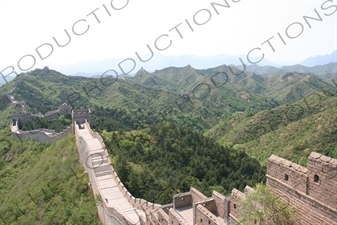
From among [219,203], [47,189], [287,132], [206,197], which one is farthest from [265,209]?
[287,132]

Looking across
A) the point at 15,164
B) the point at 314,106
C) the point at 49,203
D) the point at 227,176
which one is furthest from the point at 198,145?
the point at 314,106

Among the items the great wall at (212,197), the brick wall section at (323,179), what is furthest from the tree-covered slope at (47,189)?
the brick wall section at (323,179)

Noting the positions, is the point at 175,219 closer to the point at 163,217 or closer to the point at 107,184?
the point at 163,217

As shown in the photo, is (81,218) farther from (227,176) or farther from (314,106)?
(314,106)

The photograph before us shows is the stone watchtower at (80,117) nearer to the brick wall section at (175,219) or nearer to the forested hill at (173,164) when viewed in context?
the forested hill at (173,164)

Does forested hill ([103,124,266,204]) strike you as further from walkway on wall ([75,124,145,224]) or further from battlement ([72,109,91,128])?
battlement ([72,109,91,128])

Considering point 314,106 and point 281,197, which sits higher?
point 281,197
